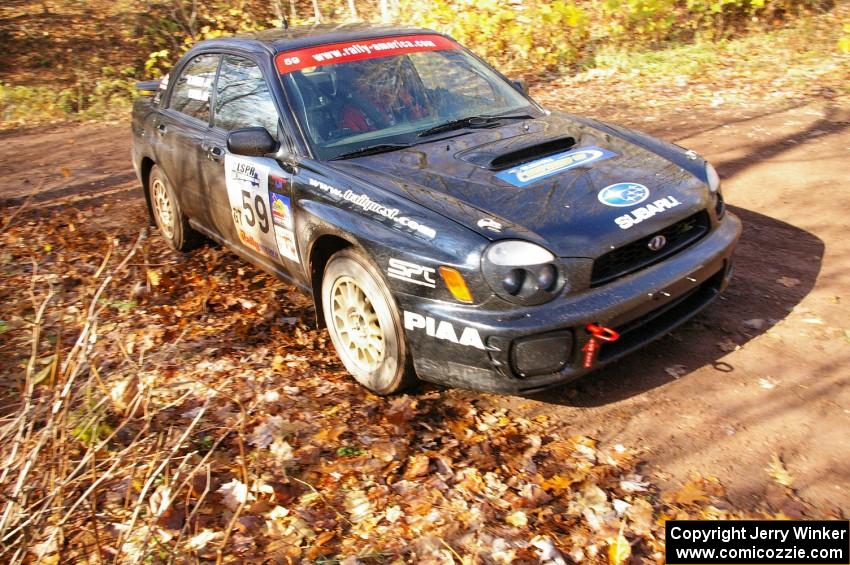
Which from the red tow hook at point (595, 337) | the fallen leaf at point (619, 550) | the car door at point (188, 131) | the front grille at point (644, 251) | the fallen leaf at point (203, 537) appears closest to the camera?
the fallen leaf at point (619, 550)

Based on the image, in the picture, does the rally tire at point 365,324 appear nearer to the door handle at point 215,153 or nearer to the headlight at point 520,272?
the headlight at point 520,272

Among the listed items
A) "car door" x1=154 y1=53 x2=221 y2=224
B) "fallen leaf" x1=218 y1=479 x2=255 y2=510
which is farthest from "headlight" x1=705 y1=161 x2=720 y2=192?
"car door" x1=154 y1=53 x2=221 y2=224

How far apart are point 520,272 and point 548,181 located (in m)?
0.71

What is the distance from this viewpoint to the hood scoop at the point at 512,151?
12.9 feet

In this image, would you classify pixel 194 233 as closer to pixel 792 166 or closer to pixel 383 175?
pixel 383 175

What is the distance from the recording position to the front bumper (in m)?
3.25

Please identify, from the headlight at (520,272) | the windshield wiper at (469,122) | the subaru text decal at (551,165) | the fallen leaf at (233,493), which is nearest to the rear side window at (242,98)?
the windshield wiper at (469,122)

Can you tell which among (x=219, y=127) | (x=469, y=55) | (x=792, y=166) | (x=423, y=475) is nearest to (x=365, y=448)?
(x=423, y=475)

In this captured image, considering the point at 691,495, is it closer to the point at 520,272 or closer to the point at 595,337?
the point at 595,337

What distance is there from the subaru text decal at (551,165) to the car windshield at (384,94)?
2.17 ft

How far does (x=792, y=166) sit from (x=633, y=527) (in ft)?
15.4

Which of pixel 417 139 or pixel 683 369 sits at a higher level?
pixel 417 139

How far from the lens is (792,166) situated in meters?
6.45

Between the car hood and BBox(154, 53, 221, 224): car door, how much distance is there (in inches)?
65.2
